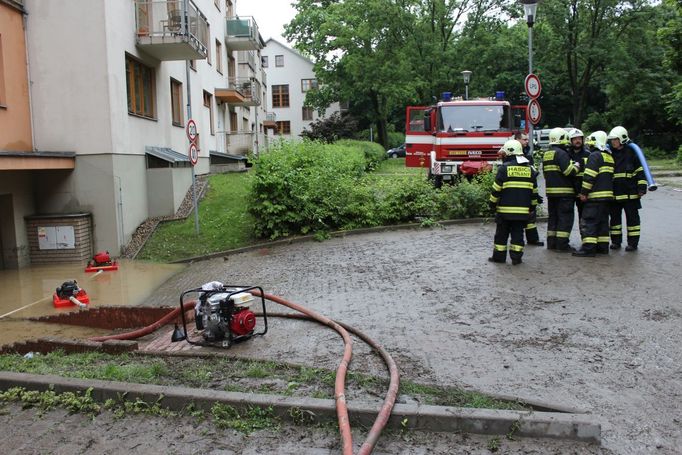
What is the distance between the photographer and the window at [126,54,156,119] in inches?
609

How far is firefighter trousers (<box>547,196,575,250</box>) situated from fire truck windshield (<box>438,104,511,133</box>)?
20.7 feet

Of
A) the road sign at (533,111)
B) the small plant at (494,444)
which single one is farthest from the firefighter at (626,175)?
the small plant at (494,444)

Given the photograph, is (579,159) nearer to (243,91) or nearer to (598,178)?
(598,178)

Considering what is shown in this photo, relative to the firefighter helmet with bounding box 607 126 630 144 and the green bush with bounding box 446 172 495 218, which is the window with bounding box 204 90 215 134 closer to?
the green bush with bounding box 446 172 495 218

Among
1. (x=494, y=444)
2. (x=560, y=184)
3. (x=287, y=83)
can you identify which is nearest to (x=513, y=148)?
(x=560, y=184)

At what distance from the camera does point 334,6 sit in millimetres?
39531

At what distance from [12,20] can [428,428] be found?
13299 millimetres

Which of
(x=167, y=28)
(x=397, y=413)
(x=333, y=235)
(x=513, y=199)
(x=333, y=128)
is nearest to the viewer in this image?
(x=397, y=413)

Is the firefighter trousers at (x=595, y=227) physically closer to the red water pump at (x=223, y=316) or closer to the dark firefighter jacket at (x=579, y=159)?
the dark firefighter jacket at (x=579, y=159)

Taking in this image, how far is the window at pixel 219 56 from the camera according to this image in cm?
2731

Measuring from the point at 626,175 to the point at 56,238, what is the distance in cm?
1169

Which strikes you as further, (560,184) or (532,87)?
(532,87)

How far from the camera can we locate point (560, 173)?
9.73 m

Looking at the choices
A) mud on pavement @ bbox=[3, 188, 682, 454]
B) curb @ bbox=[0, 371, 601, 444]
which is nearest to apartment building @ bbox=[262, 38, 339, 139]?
mud on pavement @ bbox=[3, 188, 682, 454]
